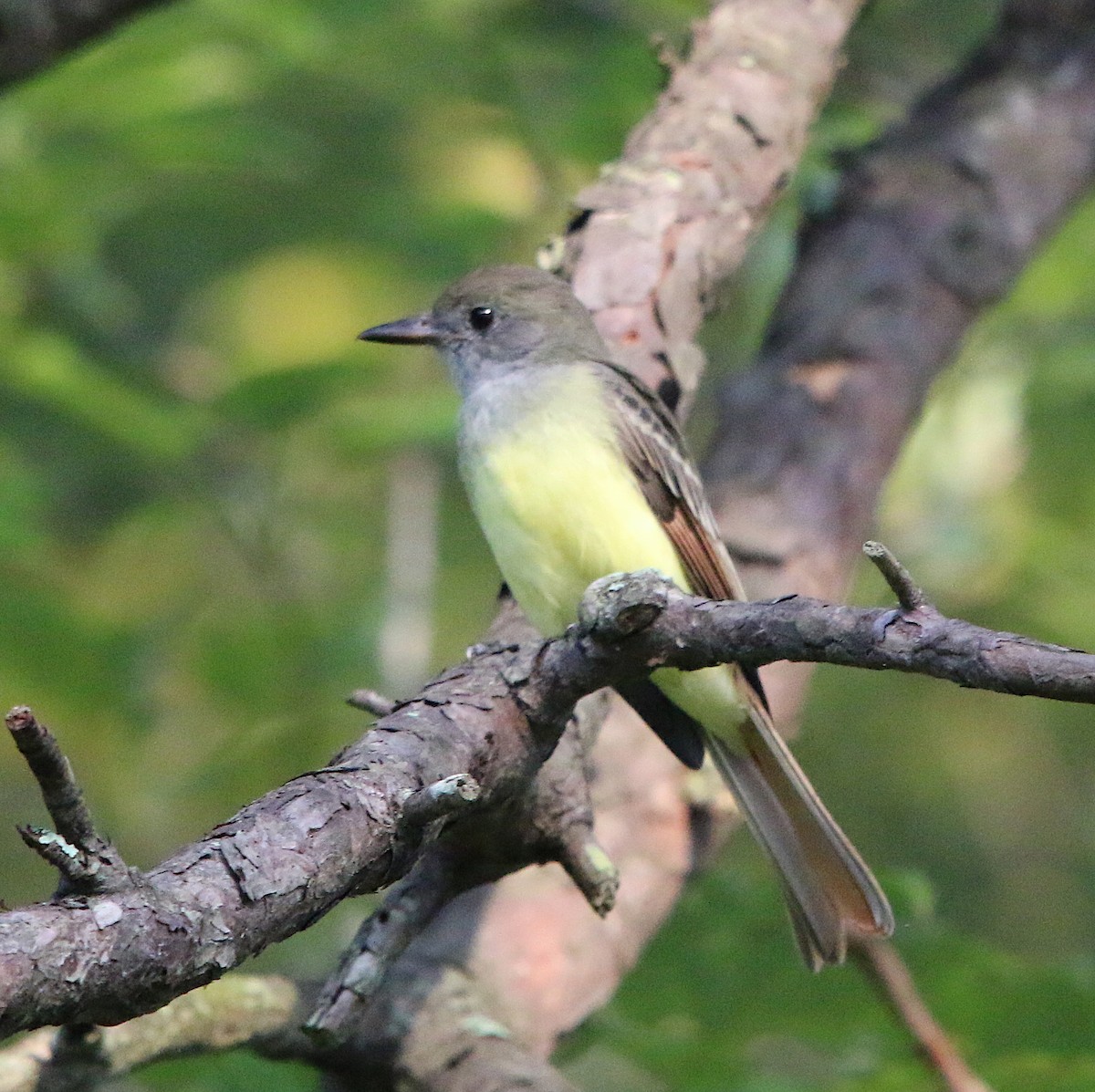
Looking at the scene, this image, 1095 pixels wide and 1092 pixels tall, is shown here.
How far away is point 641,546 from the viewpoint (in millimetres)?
4258

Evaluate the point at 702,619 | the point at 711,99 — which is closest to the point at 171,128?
the point at 711,99

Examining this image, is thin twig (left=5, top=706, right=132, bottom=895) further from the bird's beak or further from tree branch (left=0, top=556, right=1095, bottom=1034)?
the bird's beak

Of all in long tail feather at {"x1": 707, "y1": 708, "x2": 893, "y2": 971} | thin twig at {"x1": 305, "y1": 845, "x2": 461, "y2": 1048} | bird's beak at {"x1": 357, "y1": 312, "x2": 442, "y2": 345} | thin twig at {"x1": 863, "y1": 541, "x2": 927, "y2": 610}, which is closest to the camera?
thin twig at {"x1": 863, "y1": 541, "x2": 927, "y2": 610}

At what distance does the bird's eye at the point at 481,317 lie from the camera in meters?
5.12

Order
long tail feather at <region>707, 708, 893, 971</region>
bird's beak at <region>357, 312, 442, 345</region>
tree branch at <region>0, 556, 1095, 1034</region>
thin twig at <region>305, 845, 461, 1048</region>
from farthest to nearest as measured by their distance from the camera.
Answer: bird's beak at <region>357, 312, 442, 345</region>, long tail feather at <region>707, 708, 893, 971</region>, thin twig at <region>305, 845, 461, 1048</region>, tree branch at <region>0, 556, 1095, 1034</region>

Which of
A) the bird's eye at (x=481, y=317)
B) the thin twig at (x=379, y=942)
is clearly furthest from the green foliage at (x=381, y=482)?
the thin twig at (x=379, y=942)

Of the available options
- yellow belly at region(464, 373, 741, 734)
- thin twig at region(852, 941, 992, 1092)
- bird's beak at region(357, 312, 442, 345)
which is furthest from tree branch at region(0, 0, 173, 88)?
thin twig at region(852, 941, 992, 1092)

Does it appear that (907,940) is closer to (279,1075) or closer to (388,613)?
(279,1075)

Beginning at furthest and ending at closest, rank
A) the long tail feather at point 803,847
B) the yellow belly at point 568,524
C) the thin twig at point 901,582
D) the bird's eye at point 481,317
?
the bird's eye at point 481,317 → the yellow belly at point 568,524 → the long tail feather at point 803,847 → the thin twig at point 901,582

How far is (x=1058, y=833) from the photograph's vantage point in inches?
324

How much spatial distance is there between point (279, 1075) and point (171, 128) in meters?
3.08

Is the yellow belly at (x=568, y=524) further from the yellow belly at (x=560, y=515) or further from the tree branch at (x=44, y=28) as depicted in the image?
the tree branch at (x=44, y=28)

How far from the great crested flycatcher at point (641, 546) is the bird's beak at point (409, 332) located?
43 centimetres

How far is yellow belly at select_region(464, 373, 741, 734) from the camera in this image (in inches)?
165
